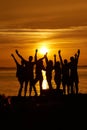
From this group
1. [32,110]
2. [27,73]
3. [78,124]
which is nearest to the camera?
[78,124]

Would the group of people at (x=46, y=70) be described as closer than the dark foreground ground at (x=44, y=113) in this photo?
No

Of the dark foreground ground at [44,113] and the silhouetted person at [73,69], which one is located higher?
the silhouetted person at [73,69]

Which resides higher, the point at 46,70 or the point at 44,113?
the point at 46,70

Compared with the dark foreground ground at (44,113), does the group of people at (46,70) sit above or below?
above

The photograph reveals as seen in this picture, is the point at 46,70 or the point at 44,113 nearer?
the point at 44,113

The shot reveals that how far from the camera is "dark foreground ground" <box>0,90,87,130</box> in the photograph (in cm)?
2041

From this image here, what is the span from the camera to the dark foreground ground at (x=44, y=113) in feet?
66.9

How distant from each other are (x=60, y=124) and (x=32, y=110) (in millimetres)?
2529

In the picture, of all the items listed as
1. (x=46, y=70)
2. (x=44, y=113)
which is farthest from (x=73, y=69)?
(x=44, y=113)

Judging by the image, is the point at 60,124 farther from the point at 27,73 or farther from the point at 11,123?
the point at 27,73

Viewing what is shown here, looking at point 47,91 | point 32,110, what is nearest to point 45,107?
point 32,110

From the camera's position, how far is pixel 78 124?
20.5 metres

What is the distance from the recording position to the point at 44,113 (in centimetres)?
2255

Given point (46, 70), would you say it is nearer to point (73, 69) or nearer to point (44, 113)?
point (73, 69)
